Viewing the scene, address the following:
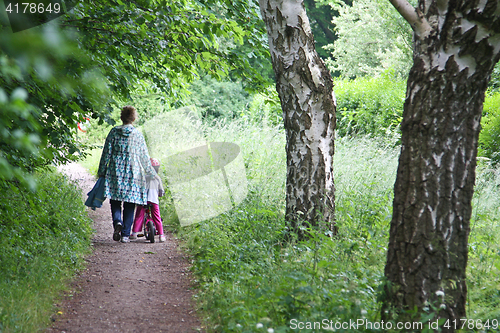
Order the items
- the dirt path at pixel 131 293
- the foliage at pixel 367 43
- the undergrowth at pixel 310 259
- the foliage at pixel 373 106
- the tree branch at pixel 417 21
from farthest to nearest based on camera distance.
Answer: the foliage at pixel 367 43 < the foliage at pixel 373 106 < the dirt path at pixel 131 293 < the undergrowth at pixel 310 259 < the tree branch at pixel 417 21

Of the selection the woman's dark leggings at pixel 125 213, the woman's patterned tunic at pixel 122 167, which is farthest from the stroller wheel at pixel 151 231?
the woman's patterned tunic at pixel 122 167

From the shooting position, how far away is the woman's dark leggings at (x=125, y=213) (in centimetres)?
628

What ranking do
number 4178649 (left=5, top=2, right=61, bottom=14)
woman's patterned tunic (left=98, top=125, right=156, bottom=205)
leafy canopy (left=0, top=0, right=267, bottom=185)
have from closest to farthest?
number 4178649 (left=5, top=2, right=61, bottom=14)
leafy canopy (left=0, top=0, right=267, bottom=185)
woman's patterned tunic (left=98, top=125, right=156, bottom=205)

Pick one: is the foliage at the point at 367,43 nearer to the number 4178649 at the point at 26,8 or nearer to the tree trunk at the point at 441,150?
the tree trunk at the point at 441,150

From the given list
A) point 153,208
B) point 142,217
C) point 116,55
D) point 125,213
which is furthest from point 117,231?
point 116,55

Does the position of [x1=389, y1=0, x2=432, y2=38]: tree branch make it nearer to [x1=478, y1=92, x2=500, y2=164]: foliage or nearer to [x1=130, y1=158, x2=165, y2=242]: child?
[x1=130, y1=158, x2=165, y2=242]: child

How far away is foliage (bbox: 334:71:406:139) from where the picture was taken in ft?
33.1

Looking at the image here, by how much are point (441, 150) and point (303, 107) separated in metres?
2.28

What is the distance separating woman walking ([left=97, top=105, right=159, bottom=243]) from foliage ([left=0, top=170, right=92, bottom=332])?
2.42 ft

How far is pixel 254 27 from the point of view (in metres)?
6.62

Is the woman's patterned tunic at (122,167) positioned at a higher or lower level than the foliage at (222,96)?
lower

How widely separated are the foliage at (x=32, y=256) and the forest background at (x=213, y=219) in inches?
0.6

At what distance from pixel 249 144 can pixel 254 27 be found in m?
3.15

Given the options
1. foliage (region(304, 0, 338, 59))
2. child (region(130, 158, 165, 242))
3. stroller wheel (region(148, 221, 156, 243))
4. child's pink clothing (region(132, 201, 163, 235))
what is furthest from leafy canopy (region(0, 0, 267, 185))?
foliage (region(304, 0, 338, 59))
